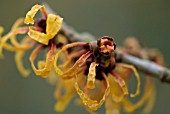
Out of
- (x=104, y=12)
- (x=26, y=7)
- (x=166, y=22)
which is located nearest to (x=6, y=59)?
(x=26, y=7)

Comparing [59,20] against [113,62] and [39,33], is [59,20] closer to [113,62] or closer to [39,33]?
[39,33]

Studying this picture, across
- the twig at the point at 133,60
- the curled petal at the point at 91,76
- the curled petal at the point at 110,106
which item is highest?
the twig at the point at 133,60

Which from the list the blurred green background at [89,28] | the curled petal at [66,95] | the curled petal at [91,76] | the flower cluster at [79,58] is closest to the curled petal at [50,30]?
the flower cluster at [79,58]

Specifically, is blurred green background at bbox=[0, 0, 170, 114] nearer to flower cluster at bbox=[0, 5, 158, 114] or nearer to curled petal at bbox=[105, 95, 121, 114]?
curled petal at bbox=[105, 95, 121, 114]

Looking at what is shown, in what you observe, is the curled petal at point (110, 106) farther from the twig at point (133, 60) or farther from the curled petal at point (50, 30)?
the curled petal at point (50, 30)

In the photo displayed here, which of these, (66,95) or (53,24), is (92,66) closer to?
(53,24)

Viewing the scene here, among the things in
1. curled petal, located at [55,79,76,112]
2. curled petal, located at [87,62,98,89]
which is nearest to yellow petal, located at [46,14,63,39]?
curled petal, located at [87,62,98,89]
